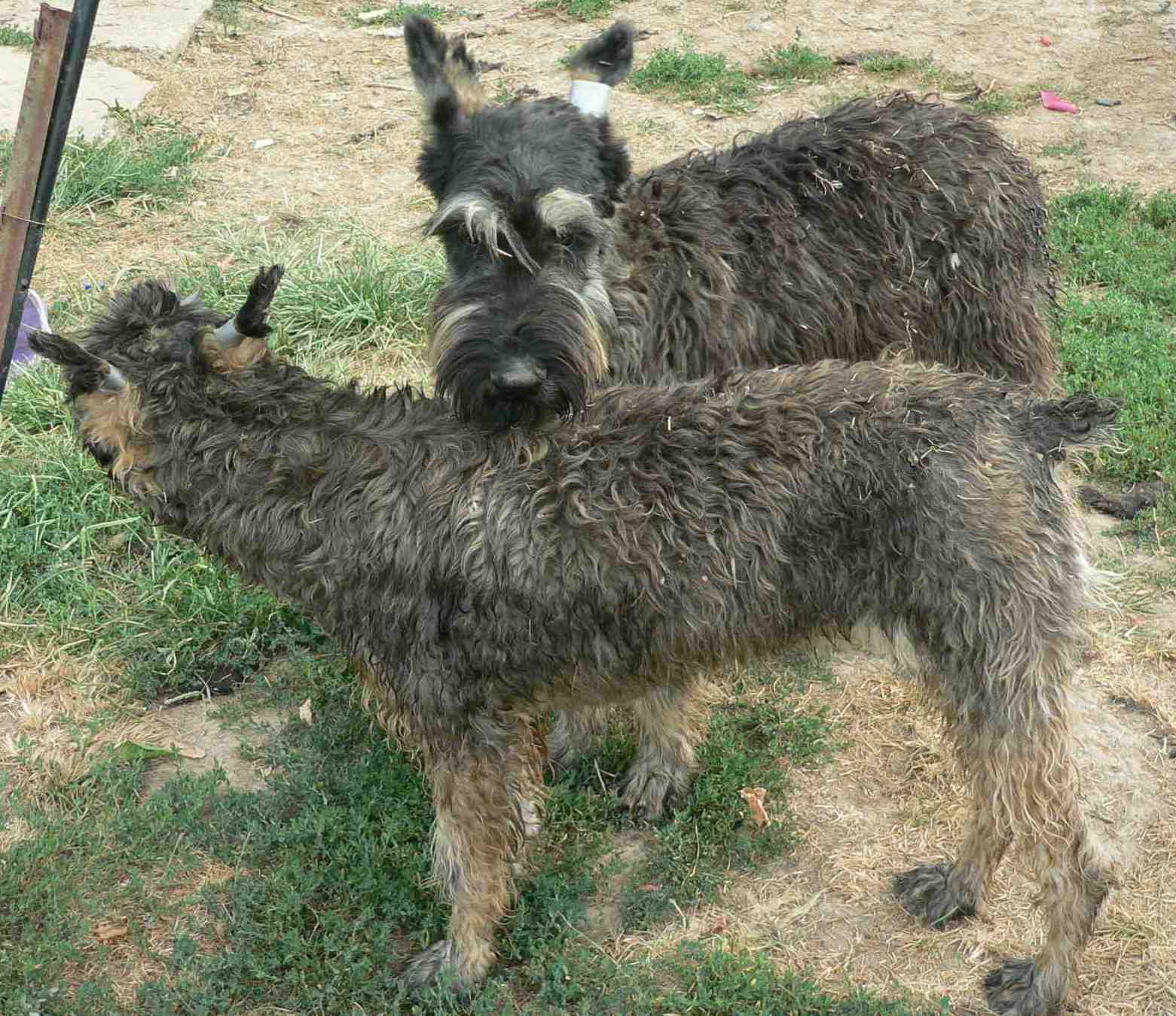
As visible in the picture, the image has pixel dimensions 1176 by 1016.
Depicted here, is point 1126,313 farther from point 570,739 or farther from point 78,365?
→ point 78,365

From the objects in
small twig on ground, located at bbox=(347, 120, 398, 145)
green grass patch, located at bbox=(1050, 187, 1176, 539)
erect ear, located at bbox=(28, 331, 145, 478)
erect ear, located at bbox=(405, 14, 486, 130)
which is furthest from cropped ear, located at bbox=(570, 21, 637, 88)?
small twig on ground, located at bbox=(347, 120, 398, 145)

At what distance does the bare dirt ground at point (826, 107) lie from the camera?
434 centimetres

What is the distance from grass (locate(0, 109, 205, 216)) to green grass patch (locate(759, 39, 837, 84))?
4.94 metres

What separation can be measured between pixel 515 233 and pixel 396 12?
9.23 m

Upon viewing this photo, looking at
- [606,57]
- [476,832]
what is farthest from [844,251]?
[476,832]

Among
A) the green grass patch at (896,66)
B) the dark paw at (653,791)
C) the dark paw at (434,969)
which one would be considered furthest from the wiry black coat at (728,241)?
the green grass patch at (896,66)

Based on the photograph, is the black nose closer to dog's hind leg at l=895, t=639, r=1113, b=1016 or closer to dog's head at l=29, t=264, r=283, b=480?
dog's head at l=29, t=264, r=283, b=480

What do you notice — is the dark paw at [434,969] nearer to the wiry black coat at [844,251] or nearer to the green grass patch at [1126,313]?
the wiry black coat at [844,251]

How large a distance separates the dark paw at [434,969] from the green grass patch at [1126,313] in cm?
400

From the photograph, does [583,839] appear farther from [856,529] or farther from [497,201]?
[497,201]

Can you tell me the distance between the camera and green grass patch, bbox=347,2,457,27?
12.4 m

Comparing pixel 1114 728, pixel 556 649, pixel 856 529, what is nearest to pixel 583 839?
pixel 556 649

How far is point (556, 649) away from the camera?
3871 mm

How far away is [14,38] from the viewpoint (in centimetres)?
1102
